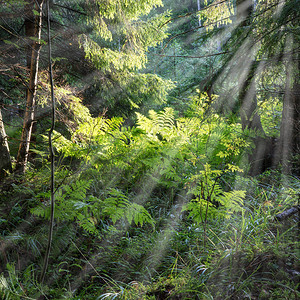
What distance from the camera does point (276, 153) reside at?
396 centimetres

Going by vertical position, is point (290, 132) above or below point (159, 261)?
above

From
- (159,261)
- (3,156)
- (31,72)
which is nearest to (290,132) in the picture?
(159,261)

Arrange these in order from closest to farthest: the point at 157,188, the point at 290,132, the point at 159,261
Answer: the point at 159,261 → the point at 157,188 → the point at 290,132

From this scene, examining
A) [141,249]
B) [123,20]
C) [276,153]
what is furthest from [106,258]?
[123,20]

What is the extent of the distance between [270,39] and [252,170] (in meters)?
2.44

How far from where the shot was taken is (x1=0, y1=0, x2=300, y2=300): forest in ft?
5.60

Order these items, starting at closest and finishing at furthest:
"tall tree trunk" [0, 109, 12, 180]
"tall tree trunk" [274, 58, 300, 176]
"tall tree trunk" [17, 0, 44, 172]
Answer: "tall tree trunk" [274, 58, 300, 176]
"tall tree trunk" [17, 0, 44, 172]
"tall tree trunk" [0, 109, 12, 180]

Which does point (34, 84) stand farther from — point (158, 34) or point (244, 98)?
point (244, 98)

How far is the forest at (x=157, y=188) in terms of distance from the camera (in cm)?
171

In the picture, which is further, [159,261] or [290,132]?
[290,132]

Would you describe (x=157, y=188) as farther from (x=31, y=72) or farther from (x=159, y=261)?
(x=31, y=72)

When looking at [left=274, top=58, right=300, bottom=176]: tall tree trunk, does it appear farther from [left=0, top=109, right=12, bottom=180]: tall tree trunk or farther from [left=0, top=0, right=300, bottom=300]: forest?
[left=0, top=109, right=12, bottom=180]: tall tree trunk

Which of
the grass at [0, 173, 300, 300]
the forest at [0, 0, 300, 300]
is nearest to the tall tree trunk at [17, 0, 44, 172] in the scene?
the forest at [0, 0, 300, 300]

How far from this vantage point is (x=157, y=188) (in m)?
3.48
